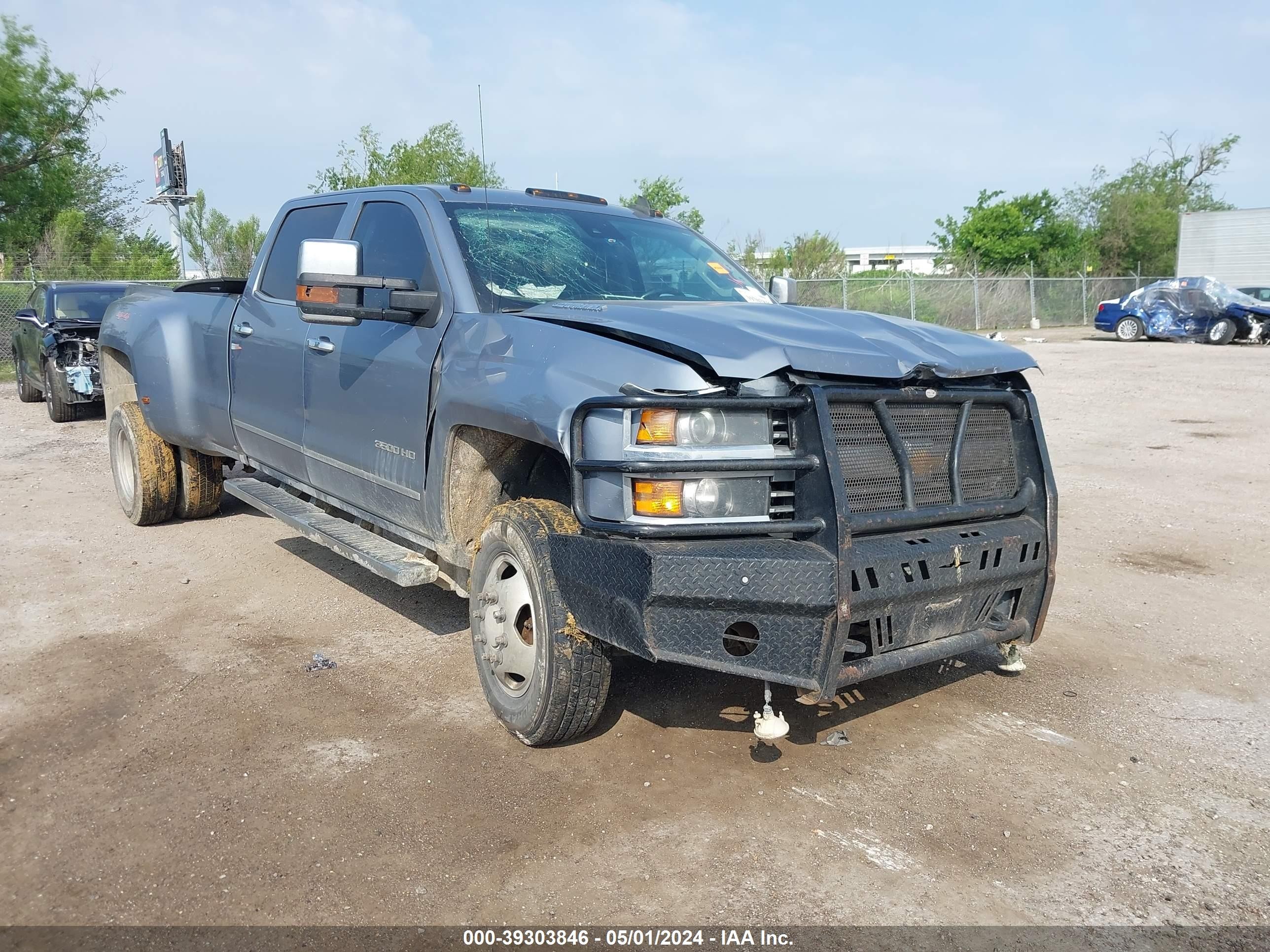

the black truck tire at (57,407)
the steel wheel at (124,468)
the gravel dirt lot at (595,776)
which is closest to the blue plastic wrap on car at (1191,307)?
the gravel dirt lot at (595,776)

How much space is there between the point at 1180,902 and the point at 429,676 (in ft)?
9.68

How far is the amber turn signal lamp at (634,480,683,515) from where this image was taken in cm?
307

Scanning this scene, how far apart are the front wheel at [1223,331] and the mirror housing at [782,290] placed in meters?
23.9

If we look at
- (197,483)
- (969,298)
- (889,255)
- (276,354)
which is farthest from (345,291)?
(889,255)

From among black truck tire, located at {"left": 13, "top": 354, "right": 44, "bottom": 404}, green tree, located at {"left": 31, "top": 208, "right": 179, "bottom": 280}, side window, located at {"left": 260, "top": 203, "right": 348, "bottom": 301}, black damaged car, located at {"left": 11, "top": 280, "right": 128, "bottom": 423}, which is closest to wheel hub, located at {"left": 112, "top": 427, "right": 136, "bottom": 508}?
side window, located at {"left": 260, "top": 203, "right": 348, "bottom": 301}

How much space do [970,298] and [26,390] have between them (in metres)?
25.9

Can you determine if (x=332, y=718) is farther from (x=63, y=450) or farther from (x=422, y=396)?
(x=63, y=450)

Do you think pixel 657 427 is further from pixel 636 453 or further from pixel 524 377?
pixel 524 377

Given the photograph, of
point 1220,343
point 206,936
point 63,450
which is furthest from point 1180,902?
point 1220,343

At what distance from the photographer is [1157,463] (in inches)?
375

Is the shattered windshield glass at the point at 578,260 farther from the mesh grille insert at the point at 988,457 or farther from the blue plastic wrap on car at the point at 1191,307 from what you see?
the blue plastic wrap on car at the point at 1191,307

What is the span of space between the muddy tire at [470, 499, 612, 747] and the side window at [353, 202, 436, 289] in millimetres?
1212

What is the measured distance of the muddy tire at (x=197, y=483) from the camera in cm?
715

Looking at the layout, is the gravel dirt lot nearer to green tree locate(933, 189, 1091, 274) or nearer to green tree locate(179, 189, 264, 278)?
green tree locate(179, 189, 264, 278)
